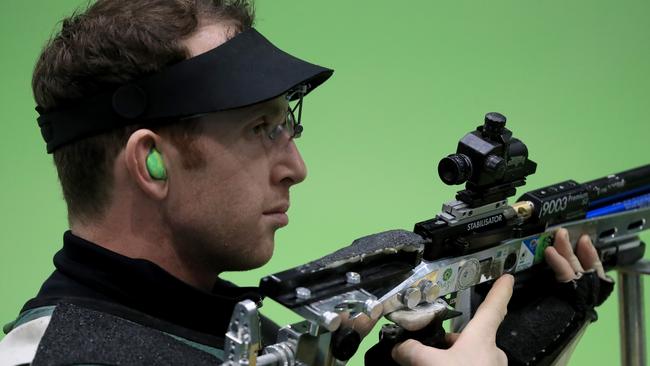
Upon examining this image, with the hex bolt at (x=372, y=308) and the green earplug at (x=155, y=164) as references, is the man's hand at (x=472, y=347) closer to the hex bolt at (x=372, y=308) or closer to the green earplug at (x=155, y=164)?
the hex bolt at (x=372, y=308)

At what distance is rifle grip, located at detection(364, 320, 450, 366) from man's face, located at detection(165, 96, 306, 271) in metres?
0.20

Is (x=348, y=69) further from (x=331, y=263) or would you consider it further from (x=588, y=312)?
(x=331, y=263)

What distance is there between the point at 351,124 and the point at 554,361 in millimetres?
1323

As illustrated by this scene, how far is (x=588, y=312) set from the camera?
4.94 ft

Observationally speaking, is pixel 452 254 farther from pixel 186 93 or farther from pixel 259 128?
pixel 186 93

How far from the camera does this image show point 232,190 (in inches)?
46.6

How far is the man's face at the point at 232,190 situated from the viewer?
3.84ft

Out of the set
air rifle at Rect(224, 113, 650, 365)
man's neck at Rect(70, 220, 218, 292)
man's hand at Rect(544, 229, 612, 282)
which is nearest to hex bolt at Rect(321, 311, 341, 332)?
air rifle at Rect(224, 113, 650, 365)

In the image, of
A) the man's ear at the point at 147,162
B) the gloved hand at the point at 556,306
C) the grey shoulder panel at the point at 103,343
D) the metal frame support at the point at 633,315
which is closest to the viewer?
the grey shoulder panel at the point at 103,343

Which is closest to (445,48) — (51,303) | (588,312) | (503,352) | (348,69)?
(348,69)

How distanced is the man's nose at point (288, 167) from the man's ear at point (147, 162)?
0.16 metres

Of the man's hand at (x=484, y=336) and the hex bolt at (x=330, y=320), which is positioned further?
the man's hand at (x=484, y=336)

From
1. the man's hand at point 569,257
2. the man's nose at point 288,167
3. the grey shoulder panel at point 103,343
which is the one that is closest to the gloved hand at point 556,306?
the man's hand at point 569,257

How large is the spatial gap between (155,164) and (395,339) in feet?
1.34
